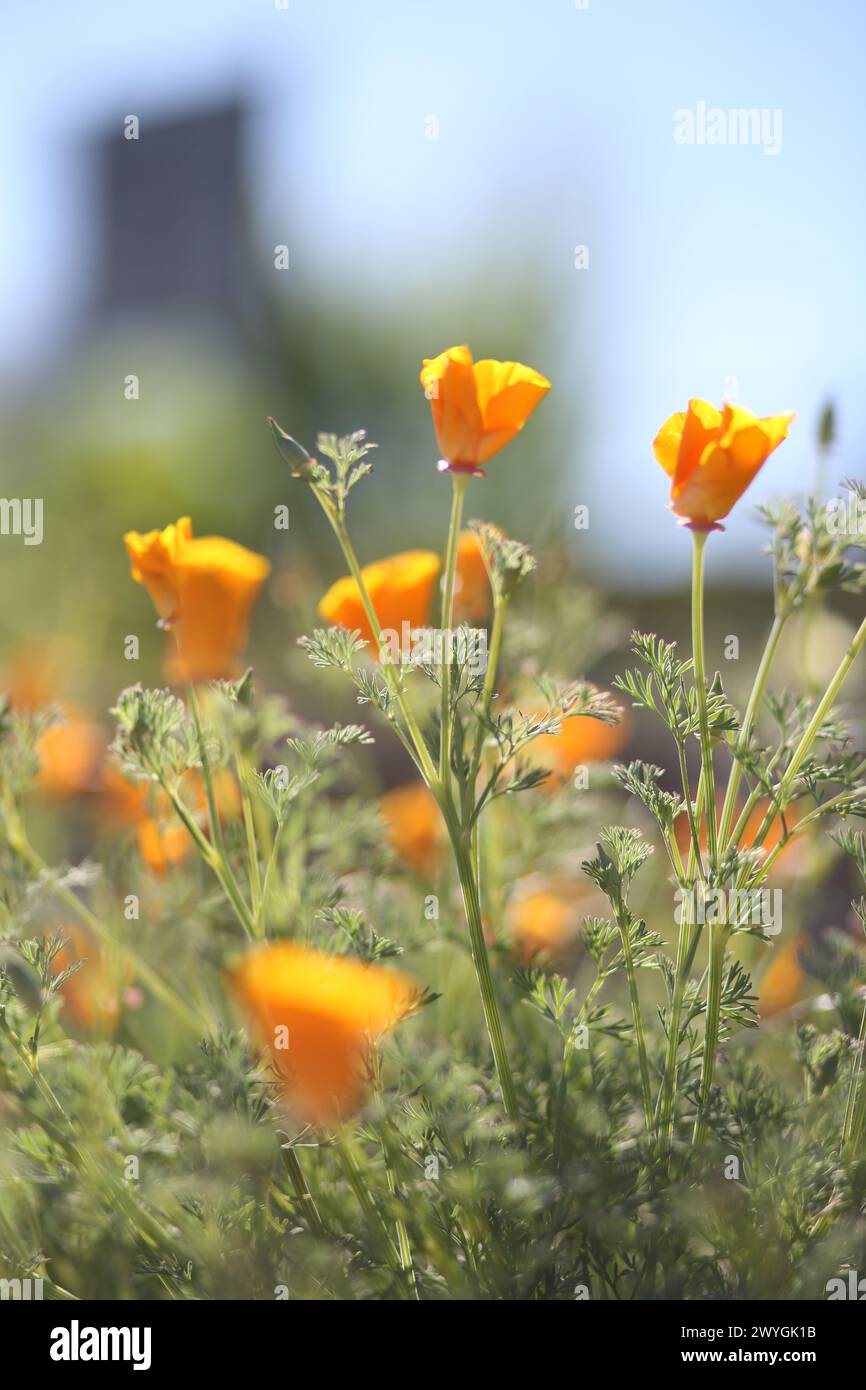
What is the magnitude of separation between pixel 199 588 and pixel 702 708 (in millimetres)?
291

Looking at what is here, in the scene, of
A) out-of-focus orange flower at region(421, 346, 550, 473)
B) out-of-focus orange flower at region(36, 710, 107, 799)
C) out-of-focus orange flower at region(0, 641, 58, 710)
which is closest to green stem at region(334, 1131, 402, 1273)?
out-of-focus orange flower at region(421, 346, 550, 473)

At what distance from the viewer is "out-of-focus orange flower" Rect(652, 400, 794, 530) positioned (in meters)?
0.47

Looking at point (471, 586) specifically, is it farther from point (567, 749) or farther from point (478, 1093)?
point (478, 1093)

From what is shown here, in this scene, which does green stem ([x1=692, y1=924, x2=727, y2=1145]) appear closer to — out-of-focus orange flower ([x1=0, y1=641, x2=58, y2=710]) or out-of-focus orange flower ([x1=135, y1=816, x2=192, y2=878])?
out-of-focus orange flower ([x1=135, y1=816, x2=192, y2=878])

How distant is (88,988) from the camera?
652mm

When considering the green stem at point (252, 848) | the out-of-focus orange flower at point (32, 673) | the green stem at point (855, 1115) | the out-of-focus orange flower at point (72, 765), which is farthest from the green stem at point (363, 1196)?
the out-of-focus orange flower at point (32, 673)

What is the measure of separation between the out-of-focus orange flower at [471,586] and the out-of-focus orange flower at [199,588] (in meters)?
0.13

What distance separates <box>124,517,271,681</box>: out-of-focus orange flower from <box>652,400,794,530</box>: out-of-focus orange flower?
236 mm

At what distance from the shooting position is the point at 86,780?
0.92m

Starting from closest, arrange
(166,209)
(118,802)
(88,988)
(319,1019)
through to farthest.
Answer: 1. (319,1019)
2. (88,988)
3. (118,802)
4. (166,209)

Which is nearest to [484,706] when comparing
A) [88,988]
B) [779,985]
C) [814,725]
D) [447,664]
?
[447,664]

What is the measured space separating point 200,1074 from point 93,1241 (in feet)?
0.31
